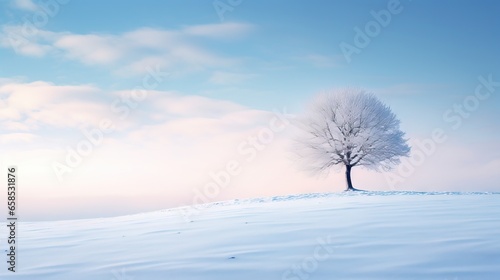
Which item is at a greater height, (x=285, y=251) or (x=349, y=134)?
(x=349, y=134)

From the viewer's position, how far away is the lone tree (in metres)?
27.7

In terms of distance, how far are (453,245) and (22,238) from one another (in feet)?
24.9

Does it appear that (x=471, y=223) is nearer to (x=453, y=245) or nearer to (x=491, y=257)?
(x=453, y=245)

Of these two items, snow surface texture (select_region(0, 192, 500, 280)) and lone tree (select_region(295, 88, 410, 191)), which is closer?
snow surface texture (select_region(0, 192, 500, 280))

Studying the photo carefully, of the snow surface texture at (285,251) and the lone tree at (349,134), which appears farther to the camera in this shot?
the lone tree at (349,134)

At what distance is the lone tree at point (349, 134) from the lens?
27.7 metres

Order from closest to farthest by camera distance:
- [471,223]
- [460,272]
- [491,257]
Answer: [460,272] < [491,257] < [471,223]

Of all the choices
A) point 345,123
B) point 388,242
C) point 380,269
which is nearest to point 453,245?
point 388,242

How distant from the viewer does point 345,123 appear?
28219 mm

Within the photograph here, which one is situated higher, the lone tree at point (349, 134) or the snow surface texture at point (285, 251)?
the lone tree at point (349, 134)

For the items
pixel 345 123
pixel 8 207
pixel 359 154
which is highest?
pixel 345 123

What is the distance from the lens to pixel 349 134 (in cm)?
2834

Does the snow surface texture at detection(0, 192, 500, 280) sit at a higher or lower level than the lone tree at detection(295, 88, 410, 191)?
lower

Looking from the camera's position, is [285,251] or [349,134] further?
[349,134]
